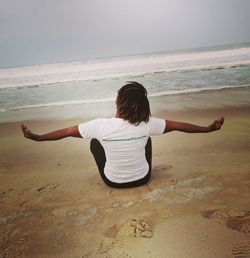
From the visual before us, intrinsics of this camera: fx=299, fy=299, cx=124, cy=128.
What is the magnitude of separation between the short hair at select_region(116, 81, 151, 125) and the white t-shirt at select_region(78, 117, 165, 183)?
0.22 feet

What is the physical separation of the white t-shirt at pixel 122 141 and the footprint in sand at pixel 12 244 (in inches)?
42.3

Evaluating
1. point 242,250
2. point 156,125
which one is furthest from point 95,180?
point 242,250

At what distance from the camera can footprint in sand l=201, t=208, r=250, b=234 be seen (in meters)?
2.41

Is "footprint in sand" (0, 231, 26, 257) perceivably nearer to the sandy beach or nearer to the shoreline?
the sandy beach

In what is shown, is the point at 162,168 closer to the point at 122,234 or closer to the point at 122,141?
the point at 122,141

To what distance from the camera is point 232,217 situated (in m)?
2.55

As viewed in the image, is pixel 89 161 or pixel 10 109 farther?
pixel 10 109

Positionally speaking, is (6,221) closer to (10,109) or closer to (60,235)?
(60,235)

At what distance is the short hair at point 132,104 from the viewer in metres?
2.90

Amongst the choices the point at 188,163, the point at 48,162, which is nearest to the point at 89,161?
the point at 48,162

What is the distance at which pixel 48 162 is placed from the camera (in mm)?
4672

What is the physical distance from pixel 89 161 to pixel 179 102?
5.00 meters

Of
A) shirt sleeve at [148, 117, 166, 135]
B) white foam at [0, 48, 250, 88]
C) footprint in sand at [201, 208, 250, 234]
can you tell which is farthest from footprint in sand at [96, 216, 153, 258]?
white foam at [0, 48, 250, 88]

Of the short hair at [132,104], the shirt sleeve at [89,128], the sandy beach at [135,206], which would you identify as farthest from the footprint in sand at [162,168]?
the shirt sleeve at [89,128]
